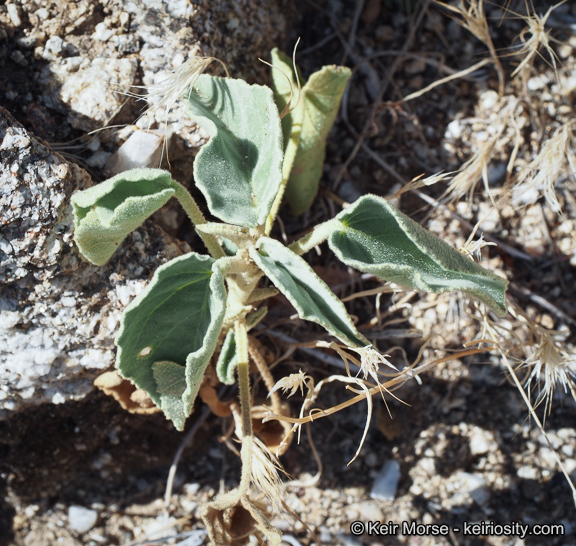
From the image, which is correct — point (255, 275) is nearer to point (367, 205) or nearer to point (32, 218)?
point (367, 205)

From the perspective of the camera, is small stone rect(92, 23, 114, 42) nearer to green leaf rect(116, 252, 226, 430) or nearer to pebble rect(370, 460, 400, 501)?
green leaf rect(116, 252, 226, 430)

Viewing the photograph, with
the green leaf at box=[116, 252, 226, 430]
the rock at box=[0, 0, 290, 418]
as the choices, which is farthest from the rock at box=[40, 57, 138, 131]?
the green leaf at box=[116, 252, 226, 430]

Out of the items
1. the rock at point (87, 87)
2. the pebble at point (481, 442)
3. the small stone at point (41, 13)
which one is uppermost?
the small stone at point (41, 13)

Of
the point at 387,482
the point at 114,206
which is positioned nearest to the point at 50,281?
the point at 114,206

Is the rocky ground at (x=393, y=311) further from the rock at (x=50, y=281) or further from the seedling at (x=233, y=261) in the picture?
the seedling at (x=233, y=261)

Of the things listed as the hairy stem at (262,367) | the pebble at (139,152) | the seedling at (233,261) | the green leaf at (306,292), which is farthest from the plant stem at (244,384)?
the pebble at (139,152)

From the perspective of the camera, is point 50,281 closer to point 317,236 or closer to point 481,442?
point 317,236
